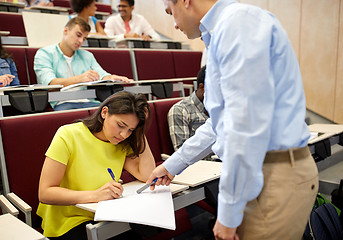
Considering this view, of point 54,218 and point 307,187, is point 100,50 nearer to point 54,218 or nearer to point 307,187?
point 54,218

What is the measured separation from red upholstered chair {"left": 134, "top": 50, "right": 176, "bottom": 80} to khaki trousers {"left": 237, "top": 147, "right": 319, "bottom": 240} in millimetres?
1987

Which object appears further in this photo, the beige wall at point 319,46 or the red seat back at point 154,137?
the beige wall at point 319,46

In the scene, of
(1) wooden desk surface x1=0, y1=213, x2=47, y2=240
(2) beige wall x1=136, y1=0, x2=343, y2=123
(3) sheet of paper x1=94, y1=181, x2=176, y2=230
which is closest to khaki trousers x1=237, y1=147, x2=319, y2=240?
(3) sheet of paper x1=94, y1=181, x2=176, y2=230

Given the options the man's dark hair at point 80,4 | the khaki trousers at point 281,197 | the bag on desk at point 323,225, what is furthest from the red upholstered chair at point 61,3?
the khaki trousers at point 281,197

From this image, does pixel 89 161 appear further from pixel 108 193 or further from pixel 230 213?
pixel 230 213

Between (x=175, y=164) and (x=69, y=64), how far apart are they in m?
1.36

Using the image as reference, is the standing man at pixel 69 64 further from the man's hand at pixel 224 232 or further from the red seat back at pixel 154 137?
the man's hand at pixel 224 232

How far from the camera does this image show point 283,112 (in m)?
0.57

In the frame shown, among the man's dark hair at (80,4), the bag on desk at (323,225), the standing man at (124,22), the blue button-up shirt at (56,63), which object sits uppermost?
the man's dark hair at (80,4)

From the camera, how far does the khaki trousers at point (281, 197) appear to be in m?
0.58

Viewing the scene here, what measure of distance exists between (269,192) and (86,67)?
169cm

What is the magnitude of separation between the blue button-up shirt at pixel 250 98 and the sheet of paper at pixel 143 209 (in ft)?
0.80

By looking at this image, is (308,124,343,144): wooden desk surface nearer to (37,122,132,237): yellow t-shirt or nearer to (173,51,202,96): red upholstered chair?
(37,122,132,237): yellow t-shirt

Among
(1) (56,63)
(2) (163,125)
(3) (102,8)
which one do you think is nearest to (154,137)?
(2) (163,125)
